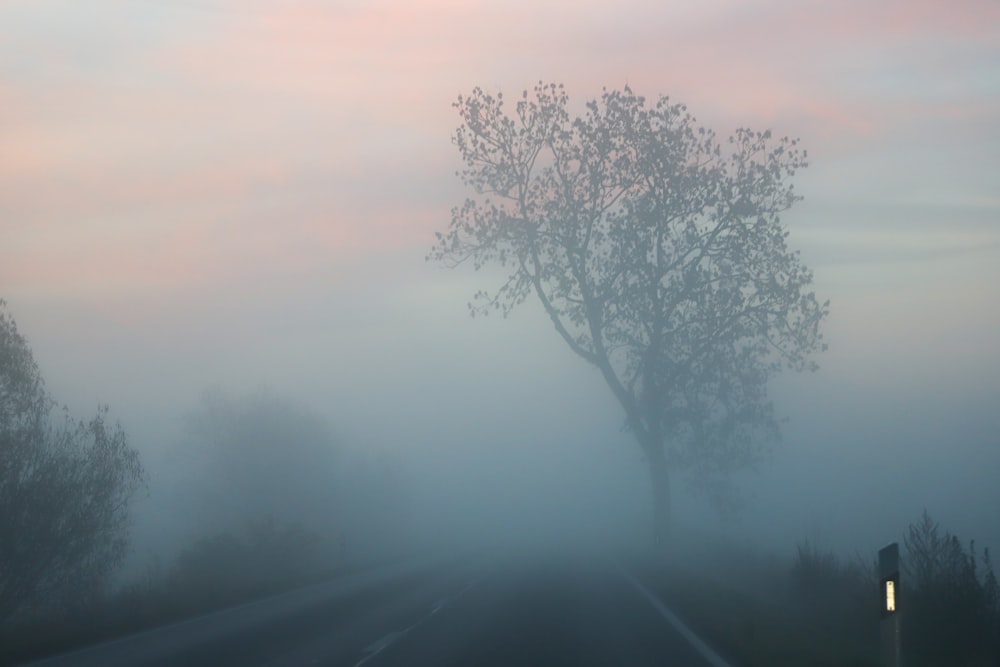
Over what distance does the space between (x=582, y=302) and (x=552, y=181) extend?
4507 mm

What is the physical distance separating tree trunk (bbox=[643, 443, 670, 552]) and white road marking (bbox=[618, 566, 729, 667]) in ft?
37.5

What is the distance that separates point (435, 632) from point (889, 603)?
30.6 ft

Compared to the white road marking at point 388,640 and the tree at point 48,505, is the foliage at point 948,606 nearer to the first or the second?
the white road marking at point 388,640

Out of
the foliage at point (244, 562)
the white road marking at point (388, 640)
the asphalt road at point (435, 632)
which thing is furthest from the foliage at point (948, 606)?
the foliage at point (244, 562)

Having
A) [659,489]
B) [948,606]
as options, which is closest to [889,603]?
[948,606]

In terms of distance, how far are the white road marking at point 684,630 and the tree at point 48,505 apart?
1335 cm

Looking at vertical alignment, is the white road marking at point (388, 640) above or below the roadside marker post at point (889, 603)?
below

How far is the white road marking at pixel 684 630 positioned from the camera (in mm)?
13531

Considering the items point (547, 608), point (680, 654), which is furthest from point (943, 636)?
point (547, 608)

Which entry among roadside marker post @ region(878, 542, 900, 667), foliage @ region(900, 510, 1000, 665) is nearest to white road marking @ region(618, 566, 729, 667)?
foliage @ region(900, 510, 1000, 665)

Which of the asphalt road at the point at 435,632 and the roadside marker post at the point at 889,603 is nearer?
the roadside marker post at the point at 889,603

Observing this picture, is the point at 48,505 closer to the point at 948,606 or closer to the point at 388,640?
the point at 388,640

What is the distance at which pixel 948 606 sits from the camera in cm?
1385

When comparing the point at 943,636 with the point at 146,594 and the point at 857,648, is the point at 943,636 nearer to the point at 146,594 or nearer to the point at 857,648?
the point at 857,648
